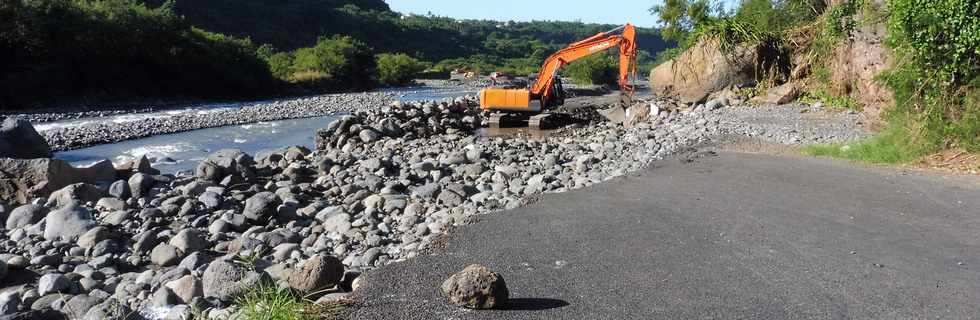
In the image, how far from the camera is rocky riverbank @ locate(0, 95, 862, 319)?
6023 millimetres

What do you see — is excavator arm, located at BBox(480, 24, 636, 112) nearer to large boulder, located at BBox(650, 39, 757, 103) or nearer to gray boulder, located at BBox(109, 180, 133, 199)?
large boulder, located at BBox(650, 39, 757, 103)

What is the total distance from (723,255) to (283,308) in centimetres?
378

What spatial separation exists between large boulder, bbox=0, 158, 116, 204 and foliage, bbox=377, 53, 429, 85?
52.0 m

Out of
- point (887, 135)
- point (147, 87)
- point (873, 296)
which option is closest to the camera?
point (873, 296)

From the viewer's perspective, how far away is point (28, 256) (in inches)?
332

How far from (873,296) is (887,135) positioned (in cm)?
765

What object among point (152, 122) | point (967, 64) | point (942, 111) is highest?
point (967, 64)

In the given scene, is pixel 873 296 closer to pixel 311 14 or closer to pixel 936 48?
pixel 936 48

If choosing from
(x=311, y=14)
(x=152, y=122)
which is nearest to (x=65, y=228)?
(x=152, y=122)

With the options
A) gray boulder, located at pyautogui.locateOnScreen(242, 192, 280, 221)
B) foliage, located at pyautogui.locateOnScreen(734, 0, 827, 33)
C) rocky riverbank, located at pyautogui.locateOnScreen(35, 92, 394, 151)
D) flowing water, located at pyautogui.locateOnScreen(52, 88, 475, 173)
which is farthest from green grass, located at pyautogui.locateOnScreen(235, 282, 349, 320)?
foliage, located at pyautogui.locateOnScreen(734, 0, 827, 33)

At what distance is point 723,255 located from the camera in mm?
6113

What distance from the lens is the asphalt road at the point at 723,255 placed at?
489 cm

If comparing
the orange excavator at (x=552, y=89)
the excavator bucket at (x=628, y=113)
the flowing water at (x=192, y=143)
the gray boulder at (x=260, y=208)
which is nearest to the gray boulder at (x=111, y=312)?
the gray boulder at (x=260, y=208)

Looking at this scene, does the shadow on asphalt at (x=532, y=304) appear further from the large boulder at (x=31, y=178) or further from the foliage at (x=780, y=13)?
the foliage at (x=780, y=13)
